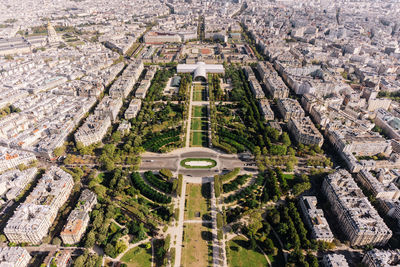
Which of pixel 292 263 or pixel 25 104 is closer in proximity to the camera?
pixel 292 263

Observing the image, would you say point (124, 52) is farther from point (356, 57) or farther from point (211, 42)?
point (356, 57)

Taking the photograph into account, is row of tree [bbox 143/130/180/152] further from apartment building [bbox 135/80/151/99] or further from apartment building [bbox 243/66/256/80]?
apartment building [bbox 243/66/256/80]

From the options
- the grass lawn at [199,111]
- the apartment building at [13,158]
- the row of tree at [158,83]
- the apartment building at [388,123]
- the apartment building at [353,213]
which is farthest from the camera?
the row of tree at [158,83]

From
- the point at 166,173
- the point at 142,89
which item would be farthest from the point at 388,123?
the point at 142,89

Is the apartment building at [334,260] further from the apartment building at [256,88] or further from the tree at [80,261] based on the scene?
the apartment building at [256,88]

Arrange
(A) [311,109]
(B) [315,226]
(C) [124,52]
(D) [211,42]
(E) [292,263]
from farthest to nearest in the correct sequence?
(D) [211,42], (C) [124,52], (A) [311,109], (B) [315,226], (E) [292,263]

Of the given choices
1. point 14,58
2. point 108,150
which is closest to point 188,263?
point 108,150

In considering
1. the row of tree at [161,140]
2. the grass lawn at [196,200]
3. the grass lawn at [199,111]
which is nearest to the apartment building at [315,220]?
the grass lawn at [196,200]

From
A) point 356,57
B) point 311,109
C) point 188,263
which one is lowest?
point 188,263
